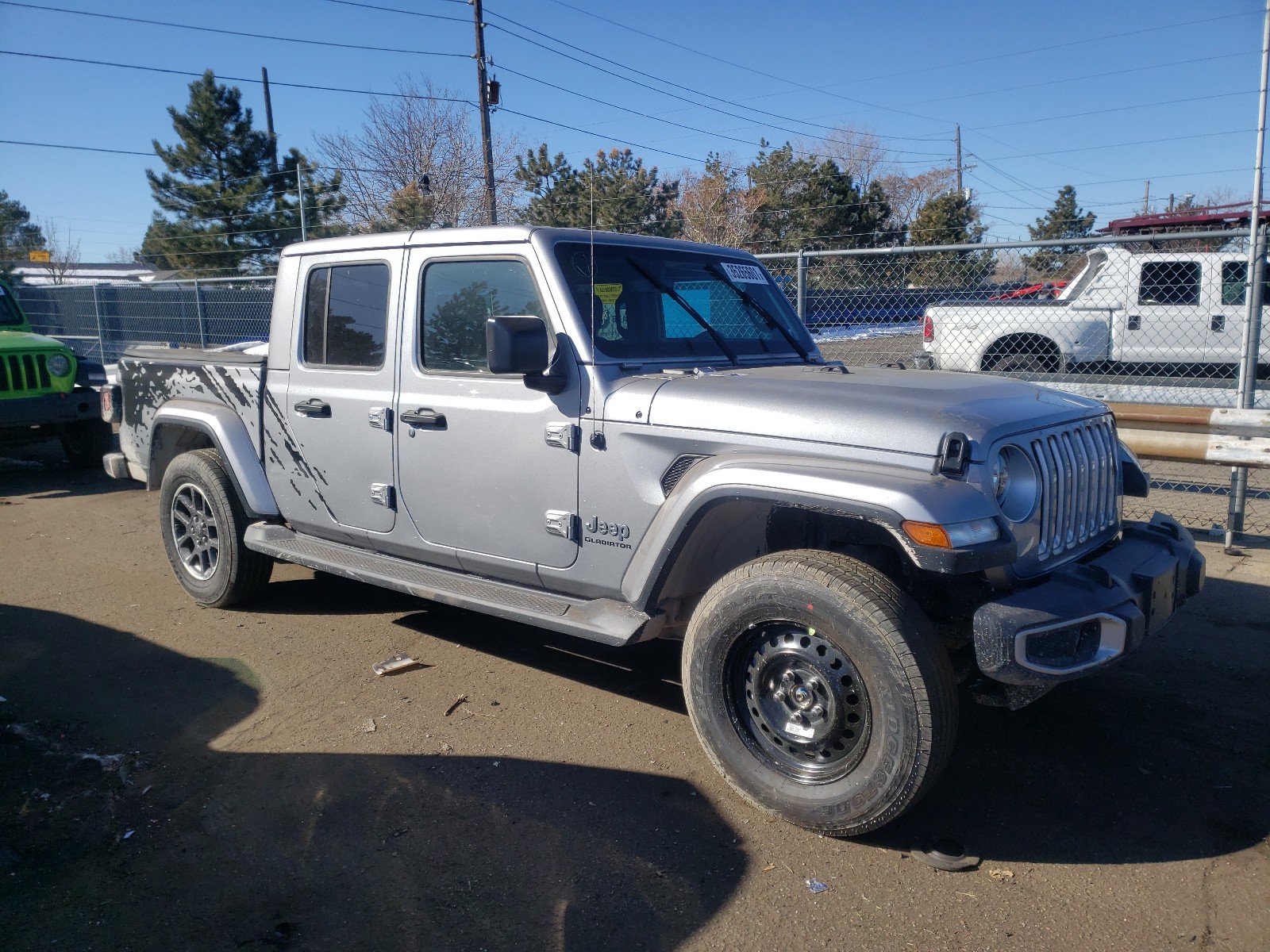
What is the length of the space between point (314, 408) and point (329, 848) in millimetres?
2285

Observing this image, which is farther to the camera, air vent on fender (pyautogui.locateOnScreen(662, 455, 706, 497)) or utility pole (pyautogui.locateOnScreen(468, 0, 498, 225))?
utility pole (pyautogui.locateOnScreen(468, 0, 498, 225))

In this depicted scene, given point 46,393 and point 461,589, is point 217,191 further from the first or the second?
point 461,589

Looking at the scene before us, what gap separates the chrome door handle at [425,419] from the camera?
4.16m

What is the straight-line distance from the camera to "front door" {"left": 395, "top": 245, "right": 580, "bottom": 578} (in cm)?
381

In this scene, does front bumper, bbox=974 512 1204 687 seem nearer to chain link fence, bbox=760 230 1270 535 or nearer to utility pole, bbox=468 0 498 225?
chain link fence, bbox=760 230 1270 535

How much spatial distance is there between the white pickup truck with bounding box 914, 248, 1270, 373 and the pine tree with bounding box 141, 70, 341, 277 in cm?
→ 2062

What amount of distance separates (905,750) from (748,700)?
0.61 m

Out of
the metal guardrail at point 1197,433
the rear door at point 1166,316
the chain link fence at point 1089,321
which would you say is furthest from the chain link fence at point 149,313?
the rear door at point 1166,316

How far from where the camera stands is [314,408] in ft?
15.5

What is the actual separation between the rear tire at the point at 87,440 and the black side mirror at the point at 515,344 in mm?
7951

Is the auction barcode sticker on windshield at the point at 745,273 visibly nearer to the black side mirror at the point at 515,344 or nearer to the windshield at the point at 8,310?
the black side mirror at the point at 515,344

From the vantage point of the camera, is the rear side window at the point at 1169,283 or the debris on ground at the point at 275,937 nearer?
the debris on ground at the point at 275,937

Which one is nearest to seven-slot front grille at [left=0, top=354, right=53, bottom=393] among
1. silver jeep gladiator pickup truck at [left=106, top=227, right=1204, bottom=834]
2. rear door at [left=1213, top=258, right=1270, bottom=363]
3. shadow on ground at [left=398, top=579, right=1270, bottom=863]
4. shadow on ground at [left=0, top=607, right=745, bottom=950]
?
silver jeep gladiator pickup truck at [left=106, top=227, right=1204, bottom=834]

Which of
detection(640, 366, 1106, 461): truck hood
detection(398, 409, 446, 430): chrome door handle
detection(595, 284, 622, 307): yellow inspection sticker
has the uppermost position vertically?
detection(595, 284, 622, 307): yellow inspection sticker
